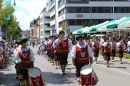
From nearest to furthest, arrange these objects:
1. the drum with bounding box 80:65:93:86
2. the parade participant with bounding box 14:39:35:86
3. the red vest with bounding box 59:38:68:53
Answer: the drum with bounding box 80:65:93:86, the parade participant with bounding box 14:39:35:86, the red vest with bounding box 59:38:68:53

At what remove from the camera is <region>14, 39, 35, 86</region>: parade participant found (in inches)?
333

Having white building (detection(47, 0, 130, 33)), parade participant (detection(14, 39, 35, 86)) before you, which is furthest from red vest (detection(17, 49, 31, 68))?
white building (detection(47, 0, 130, 33))

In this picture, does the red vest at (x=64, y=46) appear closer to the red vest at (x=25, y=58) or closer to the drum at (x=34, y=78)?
the red vest at (x=25, y=58)

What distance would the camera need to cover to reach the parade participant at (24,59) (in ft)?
27.8

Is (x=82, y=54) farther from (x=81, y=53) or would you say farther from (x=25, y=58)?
(x=25, y=58)

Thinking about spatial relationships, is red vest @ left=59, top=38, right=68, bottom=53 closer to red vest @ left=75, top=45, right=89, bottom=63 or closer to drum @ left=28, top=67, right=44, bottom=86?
red vest @ left=75, top=45, right=89, bottom=63

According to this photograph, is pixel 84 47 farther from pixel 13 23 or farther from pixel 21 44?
pixel 13 23

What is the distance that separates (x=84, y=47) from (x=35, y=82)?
2206mm

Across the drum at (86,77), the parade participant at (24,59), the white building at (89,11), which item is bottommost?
the drum at (86,77)

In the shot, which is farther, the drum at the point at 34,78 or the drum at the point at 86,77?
the drum at the point at 86,77

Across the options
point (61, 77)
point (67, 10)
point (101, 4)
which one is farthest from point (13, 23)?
point (61, 77)

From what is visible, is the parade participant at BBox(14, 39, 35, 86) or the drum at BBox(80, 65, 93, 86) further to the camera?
the parade participant at BBox(14, 39, 35, 86)

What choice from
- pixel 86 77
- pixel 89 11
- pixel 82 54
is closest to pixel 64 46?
pixel 82 54

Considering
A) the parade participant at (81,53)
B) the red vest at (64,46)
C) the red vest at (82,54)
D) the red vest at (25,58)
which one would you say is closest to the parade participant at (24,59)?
the red vest at (25,58)
